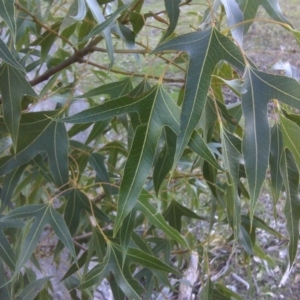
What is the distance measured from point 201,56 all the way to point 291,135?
157 millimetres

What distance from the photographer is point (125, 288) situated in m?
0.75

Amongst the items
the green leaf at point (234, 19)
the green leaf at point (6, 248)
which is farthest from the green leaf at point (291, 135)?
the green leaf at point (6, 248)

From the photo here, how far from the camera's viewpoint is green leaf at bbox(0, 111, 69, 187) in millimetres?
716

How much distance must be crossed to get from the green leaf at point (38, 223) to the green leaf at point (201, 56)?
0.30 metres

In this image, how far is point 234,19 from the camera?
21.6 inches

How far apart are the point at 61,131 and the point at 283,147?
0.32 meters

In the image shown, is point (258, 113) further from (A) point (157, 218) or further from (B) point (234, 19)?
(A) point (157, 218)

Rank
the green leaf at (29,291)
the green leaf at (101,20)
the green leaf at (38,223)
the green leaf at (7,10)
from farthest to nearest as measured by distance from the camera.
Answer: the green leaf at (29,291) → the green leaf at (38,223) → the green leaf at (101,20) → the green leaf at (7,10)

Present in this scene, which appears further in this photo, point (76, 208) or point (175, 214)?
point (175, 214)

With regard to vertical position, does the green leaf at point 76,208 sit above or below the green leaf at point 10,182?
below

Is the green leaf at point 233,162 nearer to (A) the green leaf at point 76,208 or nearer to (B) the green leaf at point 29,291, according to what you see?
(A) the green leaf at point 76,208

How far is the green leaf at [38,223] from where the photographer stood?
0.70 meters

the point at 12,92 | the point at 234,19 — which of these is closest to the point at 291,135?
the point at 234,19

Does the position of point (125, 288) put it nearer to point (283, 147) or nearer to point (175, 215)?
point (175, 215)
